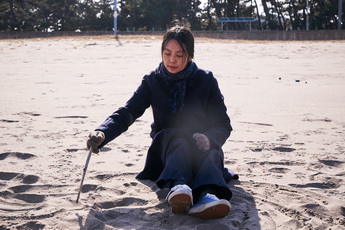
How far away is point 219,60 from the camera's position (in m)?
12.1

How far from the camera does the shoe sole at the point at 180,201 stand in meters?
2.72

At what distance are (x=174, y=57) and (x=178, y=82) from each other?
0.58 ft

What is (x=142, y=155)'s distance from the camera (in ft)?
13.6

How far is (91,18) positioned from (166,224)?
4327cm

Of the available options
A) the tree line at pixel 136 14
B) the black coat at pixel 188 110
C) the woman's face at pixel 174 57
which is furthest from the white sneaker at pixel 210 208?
the tree line at pixel 136 14

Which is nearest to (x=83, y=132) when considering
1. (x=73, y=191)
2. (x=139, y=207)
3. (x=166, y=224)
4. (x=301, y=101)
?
(x=73, y=191)

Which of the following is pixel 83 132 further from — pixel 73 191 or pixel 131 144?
pixel 73 191


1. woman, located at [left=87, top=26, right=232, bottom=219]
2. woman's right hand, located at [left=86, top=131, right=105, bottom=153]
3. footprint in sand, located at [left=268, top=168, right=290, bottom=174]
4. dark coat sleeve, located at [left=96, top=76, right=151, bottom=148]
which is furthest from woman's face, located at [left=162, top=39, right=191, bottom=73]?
footprint in sand, located at [left=268, top=168, right=290, bottom=174]

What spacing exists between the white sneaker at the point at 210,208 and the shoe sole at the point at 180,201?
0.16 feet

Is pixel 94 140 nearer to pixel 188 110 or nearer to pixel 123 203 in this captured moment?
pixel 123 203

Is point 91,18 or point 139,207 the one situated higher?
point 91,18

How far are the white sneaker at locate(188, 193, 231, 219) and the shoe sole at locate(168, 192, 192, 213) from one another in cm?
5

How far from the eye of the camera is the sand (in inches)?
112

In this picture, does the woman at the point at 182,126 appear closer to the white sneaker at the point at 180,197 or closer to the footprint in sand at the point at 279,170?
the white sneaker at the point at 180,197
